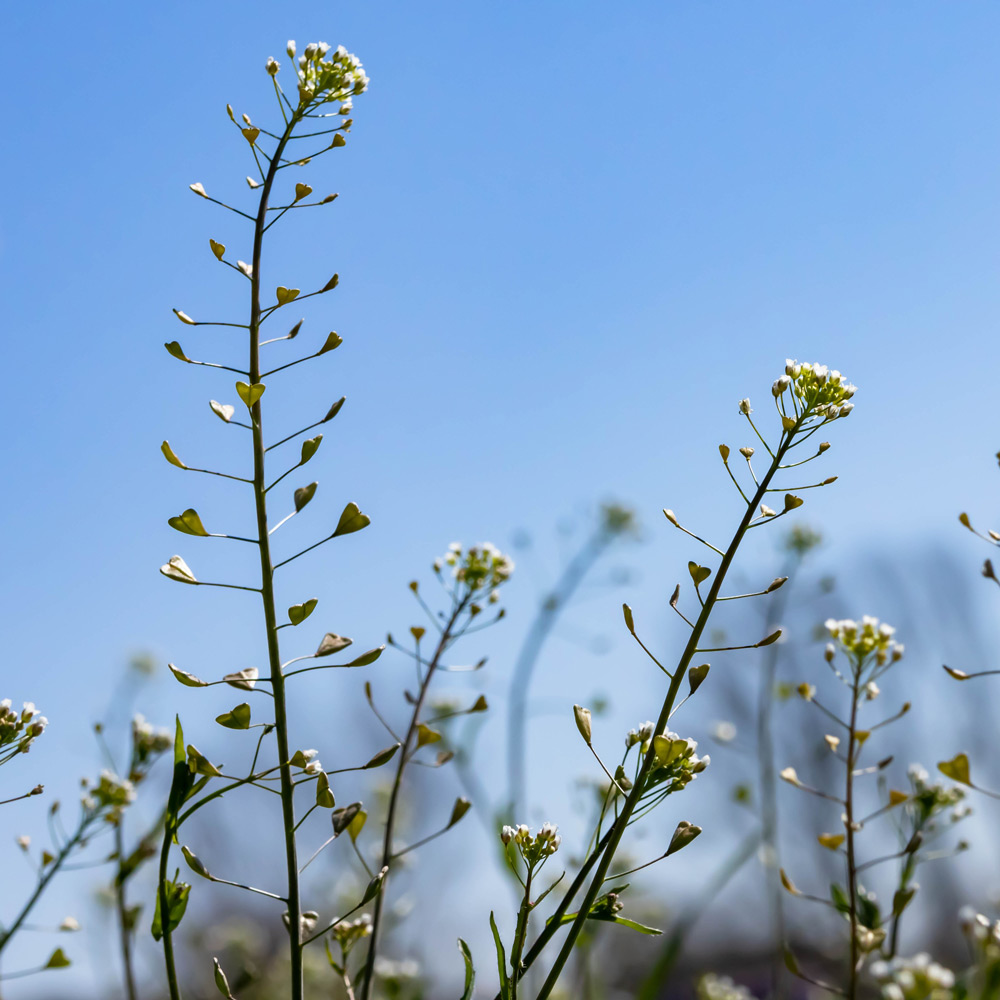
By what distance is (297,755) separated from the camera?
0.94 metres

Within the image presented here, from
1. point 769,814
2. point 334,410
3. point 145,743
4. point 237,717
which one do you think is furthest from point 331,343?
point 769,814

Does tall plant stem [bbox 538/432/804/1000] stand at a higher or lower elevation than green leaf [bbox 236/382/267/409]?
lower

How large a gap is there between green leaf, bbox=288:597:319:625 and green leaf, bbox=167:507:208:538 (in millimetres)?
154

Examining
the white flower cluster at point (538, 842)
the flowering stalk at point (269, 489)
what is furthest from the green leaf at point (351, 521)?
the white flower cluster at point (538, 842)

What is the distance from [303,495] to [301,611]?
152 mm

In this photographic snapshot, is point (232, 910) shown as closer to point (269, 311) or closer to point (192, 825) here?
point (192, 825)

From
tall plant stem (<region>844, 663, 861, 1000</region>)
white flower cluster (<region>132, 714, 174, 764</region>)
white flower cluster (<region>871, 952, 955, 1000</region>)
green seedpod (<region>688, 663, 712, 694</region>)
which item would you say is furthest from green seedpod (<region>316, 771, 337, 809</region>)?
white flower cluster (<region>132, 714, 174, 764</region>)

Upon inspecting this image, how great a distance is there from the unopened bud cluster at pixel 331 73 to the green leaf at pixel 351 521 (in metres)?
0.56

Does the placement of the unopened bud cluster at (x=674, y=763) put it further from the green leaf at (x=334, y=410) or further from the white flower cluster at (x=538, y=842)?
the green leaf at (x=334, y=410)

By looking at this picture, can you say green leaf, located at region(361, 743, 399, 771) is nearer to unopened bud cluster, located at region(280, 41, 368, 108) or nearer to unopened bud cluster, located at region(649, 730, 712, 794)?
unopened bud cluster, located at region(649, 730, 712, 794)

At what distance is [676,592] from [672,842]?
0.94 ft

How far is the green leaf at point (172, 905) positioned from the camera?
962 mm

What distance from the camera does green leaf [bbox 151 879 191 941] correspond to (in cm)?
96

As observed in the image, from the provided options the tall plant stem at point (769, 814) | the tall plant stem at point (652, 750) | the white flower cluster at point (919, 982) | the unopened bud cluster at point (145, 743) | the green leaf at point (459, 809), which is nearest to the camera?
the white flower cluster at point (919, 982)
